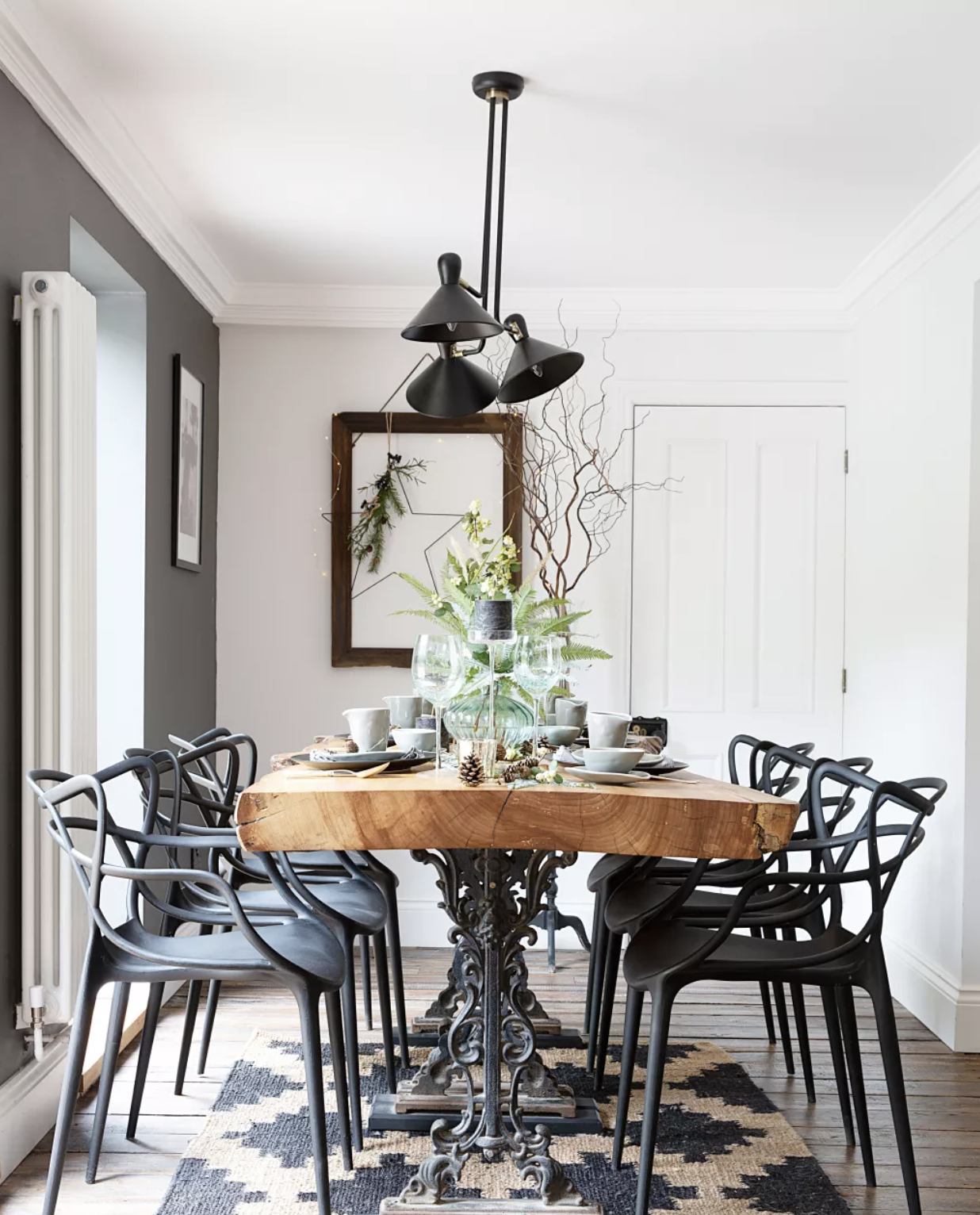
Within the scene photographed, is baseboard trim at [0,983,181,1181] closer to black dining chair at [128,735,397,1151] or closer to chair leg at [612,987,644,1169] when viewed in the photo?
black dining chair at [128,735,397,1151]

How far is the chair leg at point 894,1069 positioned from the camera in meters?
2.22

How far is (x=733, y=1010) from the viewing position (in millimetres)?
3748

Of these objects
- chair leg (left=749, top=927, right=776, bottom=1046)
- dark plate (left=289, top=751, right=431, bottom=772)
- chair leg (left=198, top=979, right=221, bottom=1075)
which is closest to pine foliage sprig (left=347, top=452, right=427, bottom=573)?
chair leg (left=198, top=979, right=221, bottom=1075)

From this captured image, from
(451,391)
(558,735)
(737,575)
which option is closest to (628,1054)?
(558,735)

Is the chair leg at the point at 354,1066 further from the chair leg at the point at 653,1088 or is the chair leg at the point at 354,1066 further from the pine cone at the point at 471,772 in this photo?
the pine cone at the point at 471,772

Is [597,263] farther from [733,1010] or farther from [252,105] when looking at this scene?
[733,1010]

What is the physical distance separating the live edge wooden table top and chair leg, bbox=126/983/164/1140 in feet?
3.20

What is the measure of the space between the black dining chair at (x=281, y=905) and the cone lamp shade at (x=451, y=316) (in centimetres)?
117

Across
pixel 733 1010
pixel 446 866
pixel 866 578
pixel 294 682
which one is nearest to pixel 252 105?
pixel 446 866

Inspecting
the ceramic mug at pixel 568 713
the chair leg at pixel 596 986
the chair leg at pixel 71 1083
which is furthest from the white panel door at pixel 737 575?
the chair leg at pixel 71 1083

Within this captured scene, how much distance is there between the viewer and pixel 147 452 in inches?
145

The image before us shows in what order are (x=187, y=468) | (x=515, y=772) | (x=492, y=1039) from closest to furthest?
(x=515, y=772)
(x=492, y=1039)
(x=187, y=468)

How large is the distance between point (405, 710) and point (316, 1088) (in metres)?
1.05

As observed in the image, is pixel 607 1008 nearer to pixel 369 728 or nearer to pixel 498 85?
pixel 369 728
